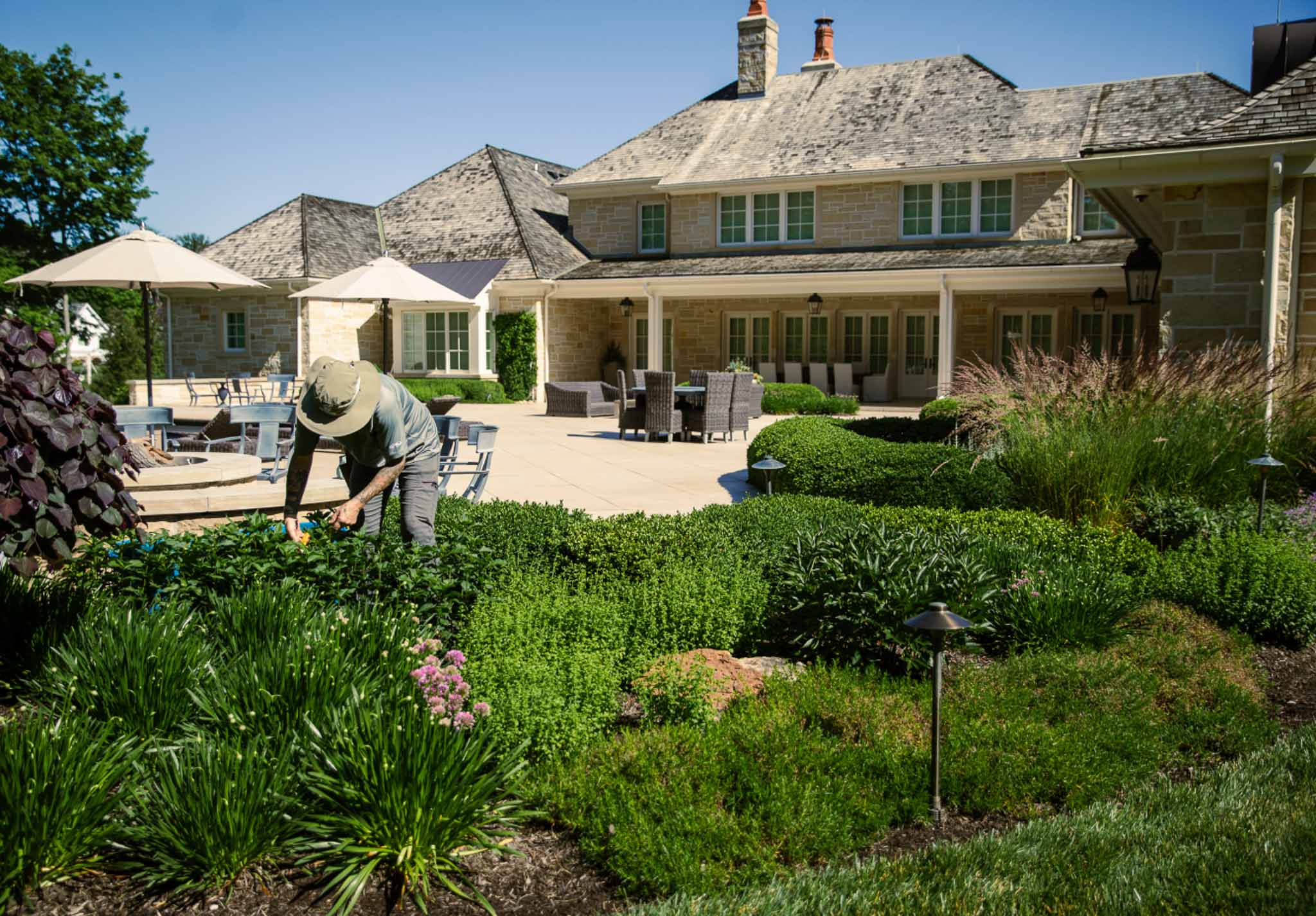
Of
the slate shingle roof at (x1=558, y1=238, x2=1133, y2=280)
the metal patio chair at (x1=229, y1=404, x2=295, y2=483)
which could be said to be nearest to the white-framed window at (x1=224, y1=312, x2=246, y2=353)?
the slate shingle roof at (x1=558, y1=238, x2=1133, y2=280)

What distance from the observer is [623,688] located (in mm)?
5039

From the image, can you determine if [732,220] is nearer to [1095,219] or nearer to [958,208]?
[958,208]

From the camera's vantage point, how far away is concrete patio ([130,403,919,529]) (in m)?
7.29

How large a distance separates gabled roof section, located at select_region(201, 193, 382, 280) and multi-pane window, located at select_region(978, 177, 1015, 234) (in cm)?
1504

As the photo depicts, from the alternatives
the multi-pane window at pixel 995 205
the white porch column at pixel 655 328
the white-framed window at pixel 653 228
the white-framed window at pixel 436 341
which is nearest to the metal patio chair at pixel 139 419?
the white porch column at pixel 655 328

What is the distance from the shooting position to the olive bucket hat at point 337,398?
4926 mm

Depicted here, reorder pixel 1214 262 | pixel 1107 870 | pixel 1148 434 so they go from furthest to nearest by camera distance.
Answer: pixel 1214 262, pixel 1148 434, pixel 1107 870

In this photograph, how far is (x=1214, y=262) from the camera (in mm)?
10344

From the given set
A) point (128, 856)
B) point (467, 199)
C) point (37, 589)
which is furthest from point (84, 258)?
point (467, 199)

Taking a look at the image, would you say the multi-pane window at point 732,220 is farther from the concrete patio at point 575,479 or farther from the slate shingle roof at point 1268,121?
the slate shingle roof at point 1268,121

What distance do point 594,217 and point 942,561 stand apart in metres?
22.8

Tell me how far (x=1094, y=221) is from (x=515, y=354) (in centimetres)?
1319

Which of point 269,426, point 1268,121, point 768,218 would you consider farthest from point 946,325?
point 269,426

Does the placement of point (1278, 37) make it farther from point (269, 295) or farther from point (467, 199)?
point (269, 295)
